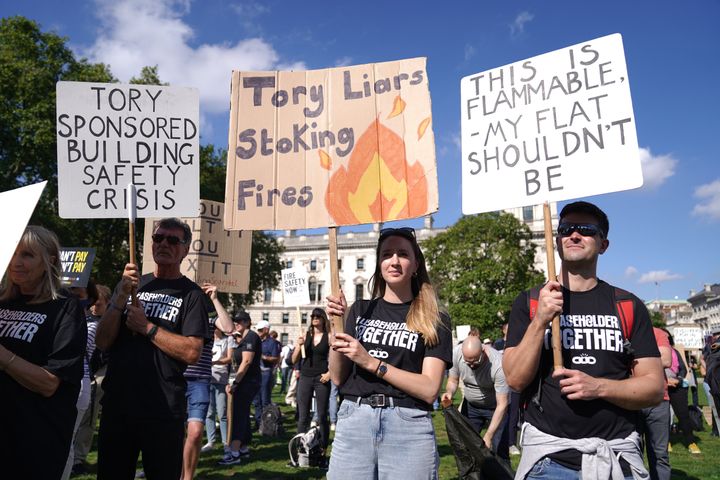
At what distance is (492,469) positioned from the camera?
4988 mm

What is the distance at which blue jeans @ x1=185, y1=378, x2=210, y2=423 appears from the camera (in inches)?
252

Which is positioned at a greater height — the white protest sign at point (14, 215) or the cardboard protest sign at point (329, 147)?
the cardboard protest sign at point (329, 147)

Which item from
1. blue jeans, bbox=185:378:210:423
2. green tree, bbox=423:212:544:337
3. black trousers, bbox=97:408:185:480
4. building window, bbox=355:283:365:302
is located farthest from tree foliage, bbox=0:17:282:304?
building window, bbox=355:283:365:302

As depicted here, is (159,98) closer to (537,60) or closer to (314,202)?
(314,202)

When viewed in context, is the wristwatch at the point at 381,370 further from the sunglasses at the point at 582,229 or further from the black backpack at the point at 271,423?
the black backpack at the point at 271,423

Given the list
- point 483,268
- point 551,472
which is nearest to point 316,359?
point 551,472

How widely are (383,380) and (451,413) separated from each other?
2.50 m

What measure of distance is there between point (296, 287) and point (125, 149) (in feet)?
27.1

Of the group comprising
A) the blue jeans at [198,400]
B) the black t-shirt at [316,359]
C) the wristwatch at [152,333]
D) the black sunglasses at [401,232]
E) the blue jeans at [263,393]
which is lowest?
the blue jeans at [263,393]

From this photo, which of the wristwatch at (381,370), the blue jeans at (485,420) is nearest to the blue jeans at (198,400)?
the blue jeans at (485,420)

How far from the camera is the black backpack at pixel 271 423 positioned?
11.1 m

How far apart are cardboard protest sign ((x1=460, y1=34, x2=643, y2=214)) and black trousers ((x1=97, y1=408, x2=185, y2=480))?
7.53ft

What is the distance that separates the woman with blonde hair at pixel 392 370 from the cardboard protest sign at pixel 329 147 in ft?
1.70

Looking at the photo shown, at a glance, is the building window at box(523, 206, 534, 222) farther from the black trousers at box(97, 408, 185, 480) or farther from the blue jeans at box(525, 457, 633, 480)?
the blue jeans at box(525, 457, 633, 480)
